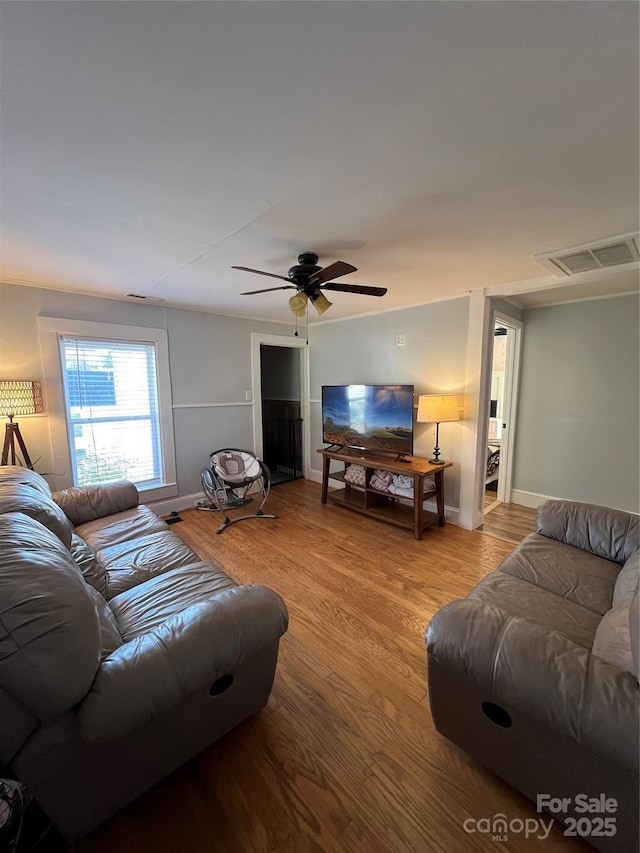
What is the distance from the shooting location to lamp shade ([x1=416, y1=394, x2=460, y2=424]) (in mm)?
3076

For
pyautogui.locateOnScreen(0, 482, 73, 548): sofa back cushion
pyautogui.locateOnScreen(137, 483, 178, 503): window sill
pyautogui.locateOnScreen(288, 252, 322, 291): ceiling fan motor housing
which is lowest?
pyautogui.locateOnScreen(137, 483, 178, 503): window sill

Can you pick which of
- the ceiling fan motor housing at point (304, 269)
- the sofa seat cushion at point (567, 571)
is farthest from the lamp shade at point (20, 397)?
the sofa seat cushion at point (567, 571)

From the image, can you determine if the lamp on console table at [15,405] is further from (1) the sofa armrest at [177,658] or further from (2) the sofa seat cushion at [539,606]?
(2) the sofa seat cushion at [539,606]

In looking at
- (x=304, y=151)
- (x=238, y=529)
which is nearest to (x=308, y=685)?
(x=238, y=529)

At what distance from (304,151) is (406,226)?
776 millimetres

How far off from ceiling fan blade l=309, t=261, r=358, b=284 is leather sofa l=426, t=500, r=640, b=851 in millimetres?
1690

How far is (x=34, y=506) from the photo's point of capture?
153 centimetres

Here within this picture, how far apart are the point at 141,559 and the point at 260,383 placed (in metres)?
2.98

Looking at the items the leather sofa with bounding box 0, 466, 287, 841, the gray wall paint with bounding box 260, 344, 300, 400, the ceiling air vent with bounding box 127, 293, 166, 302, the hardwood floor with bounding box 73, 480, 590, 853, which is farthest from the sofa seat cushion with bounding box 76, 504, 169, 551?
the gray wall paint with bounding box 260, 344, 300, 400

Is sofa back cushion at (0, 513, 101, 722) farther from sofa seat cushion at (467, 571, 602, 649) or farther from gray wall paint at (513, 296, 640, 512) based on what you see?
gray wall paint at (513, 296, 640, 512)

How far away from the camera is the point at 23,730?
0.87 meters

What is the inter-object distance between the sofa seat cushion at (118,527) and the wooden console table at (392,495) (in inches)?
78.7

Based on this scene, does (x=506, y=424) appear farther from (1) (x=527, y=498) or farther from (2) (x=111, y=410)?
(2) (x=111, y=410)

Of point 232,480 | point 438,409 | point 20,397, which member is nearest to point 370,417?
point 438,409
